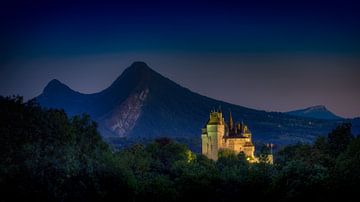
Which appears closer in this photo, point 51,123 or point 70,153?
point 70,153

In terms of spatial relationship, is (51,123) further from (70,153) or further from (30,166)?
(30,166)

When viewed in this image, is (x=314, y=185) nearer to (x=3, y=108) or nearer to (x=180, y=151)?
(x=3, y=108)

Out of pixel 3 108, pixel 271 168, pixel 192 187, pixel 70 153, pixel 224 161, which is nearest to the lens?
pixel 70 153

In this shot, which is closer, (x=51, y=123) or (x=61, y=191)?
(x=61, y=191)

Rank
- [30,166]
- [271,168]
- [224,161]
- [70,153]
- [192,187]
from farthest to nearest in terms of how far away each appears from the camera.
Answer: [224,161]
[271,168]
[192,187]
[70,153]
[30,166]

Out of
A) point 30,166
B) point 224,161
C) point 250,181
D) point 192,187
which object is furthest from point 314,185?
point 224,161

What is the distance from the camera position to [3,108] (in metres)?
77.1

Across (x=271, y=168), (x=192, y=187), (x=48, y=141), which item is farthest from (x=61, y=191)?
(x=271, y=168)

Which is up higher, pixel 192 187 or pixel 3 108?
pixel 3 108

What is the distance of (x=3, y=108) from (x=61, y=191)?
48.1 feet

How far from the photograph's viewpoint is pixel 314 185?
6719cm

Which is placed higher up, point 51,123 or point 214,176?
point 51,123

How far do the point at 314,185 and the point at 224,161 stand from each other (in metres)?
109

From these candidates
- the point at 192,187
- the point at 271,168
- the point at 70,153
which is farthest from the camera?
the point at 271,168
